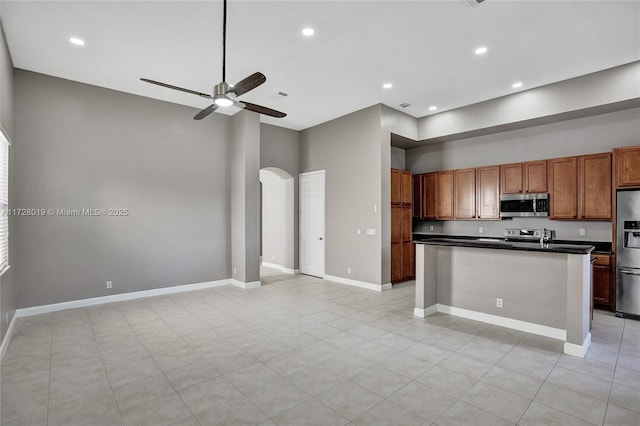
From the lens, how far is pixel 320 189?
24.1 ft

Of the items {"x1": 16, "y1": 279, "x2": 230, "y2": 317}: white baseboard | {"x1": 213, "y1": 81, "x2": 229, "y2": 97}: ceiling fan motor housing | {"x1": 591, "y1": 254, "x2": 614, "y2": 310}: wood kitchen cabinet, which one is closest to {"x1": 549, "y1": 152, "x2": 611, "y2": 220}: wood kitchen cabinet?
{"x1": 591, "y1": 254, "x2": 614, "y2": 310}: wood kitchen cabinet

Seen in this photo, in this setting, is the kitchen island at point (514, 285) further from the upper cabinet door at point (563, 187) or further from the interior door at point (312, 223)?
the interior door at point (312, 223)

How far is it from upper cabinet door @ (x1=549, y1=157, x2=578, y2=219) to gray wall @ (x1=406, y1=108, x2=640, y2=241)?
342 millimetres

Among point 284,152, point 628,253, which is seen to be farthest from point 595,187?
point 284,152

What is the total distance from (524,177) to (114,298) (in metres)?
7.49

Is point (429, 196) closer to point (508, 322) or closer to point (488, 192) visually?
point (488, 192)

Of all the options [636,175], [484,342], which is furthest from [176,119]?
[636,175]

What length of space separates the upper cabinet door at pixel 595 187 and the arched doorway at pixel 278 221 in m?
5.63

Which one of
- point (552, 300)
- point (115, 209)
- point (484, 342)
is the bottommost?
point (484, 342)

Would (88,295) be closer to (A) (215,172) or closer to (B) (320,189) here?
(A) (215,172)

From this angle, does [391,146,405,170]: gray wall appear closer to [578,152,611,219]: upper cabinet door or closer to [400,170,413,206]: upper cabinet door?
[400,170,413,206]: upper cabinet door

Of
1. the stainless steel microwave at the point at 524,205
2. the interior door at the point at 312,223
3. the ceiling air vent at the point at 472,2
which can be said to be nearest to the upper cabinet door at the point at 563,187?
the stainless steel microwave at the point at 524,205

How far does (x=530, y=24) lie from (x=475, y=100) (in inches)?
93.7

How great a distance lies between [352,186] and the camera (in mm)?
6598
